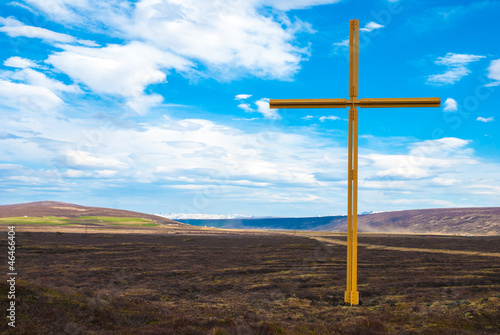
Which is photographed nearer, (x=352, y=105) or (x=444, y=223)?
(x=352, y=105)

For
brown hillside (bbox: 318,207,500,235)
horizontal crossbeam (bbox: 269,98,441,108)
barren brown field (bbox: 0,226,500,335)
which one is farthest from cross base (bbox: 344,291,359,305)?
brown hillside (bbox: 318,207,500,235)

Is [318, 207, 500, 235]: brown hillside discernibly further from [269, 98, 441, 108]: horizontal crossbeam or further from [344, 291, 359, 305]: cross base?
[269, 98, 441, 108]: horizontal crossbeam

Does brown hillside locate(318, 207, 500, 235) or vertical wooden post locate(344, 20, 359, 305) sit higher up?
vertical wooden post locate(344, 20, 359, 305)

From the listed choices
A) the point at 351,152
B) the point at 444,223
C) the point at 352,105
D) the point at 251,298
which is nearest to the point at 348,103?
the point at 352,105

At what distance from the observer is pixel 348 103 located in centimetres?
1209

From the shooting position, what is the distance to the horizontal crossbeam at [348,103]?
38.9ft

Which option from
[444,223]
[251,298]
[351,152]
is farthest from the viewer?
[444,223]

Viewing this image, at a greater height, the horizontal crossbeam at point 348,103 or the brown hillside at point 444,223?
the horizontal crossbeam at point 348,103

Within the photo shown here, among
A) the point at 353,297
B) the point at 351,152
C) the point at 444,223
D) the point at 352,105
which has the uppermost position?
the point at 352,105

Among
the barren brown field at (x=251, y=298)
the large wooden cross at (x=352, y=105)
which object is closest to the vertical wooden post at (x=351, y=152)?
the large wooden cross at (x=352, y=105)

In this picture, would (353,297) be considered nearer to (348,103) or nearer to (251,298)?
(251,298)

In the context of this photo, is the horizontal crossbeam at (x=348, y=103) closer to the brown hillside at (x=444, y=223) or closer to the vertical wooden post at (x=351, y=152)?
the vertical wooden post at (x=351, y=152)

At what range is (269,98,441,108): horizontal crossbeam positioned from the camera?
1185 centimetres

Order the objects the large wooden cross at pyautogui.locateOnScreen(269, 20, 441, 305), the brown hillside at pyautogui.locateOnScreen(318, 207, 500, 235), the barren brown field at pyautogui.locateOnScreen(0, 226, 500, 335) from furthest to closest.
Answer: the brown hillside at pyautogui.locateOnScreen(318, 207, 500, 235), the large wooden cross at pyautogui.locateOnScreen(269, 20, 441, 305), the barren brown field at pyautogui.locateOnScreen(0, 226, 500, 335)
